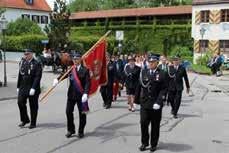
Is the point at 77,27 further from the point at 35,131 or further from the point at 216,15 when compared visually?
the point at 35,131

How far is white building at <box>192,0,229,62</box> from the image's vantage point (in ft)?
172

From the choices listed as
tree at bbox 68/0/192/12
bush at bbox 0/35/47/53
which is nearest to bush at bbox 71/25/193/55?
bush at bbox 0/35/47/53

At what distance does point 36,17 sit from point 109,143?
2925 inches

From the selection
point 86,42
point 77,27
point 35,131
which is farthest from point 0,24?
point 77,27

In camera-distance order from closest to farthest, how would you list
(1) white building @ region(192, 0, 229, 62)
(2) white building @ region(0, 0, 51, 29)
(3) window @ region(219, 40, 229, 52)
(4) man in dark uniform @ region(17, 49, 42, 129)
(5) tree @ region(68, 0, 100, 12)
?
(4) man in dark uniform @ region(17, 49, 42, 129)
(1) white building @ region(192, 0, 229, 62)
(3) window @ region(219, 40, 229, 52)
(2) white building @ region(0, 0, 51, 29)
(5) tree @ region(68, 0, 100, 12)

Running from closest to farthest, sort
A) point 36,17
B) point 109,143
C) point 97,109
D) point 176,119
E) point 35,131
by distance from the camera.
Answer: point 109,143 → point 35,131 → point 176,119 → point 97,109 → point 36,17

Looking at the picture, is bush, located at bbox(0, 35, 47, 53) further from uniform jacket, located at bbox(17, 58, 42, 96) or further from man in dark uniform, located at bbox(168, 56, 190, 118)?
uniform jacket, located at bbox(17, 58, 42, 96)

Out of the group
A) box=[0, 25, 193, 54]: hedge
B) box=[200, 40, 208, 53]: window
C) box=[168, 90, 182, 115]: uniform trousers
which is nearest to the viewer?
box=[168, 90, 182, 115]: uniform trousers

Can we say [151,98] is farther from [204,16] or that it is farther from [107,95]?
[204,16]

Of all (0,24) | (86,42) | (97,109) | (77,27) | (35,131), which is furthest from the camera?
(77,27)

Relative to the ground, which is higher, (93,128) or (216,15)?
(216,15)

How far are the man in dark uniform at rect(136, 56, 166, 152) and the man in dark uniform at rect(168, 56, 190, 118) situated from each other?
199 inches

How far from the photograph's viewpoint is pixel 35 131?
12.0 meters

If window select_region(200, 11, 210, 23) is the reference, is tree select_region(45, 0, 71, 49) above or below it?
below
